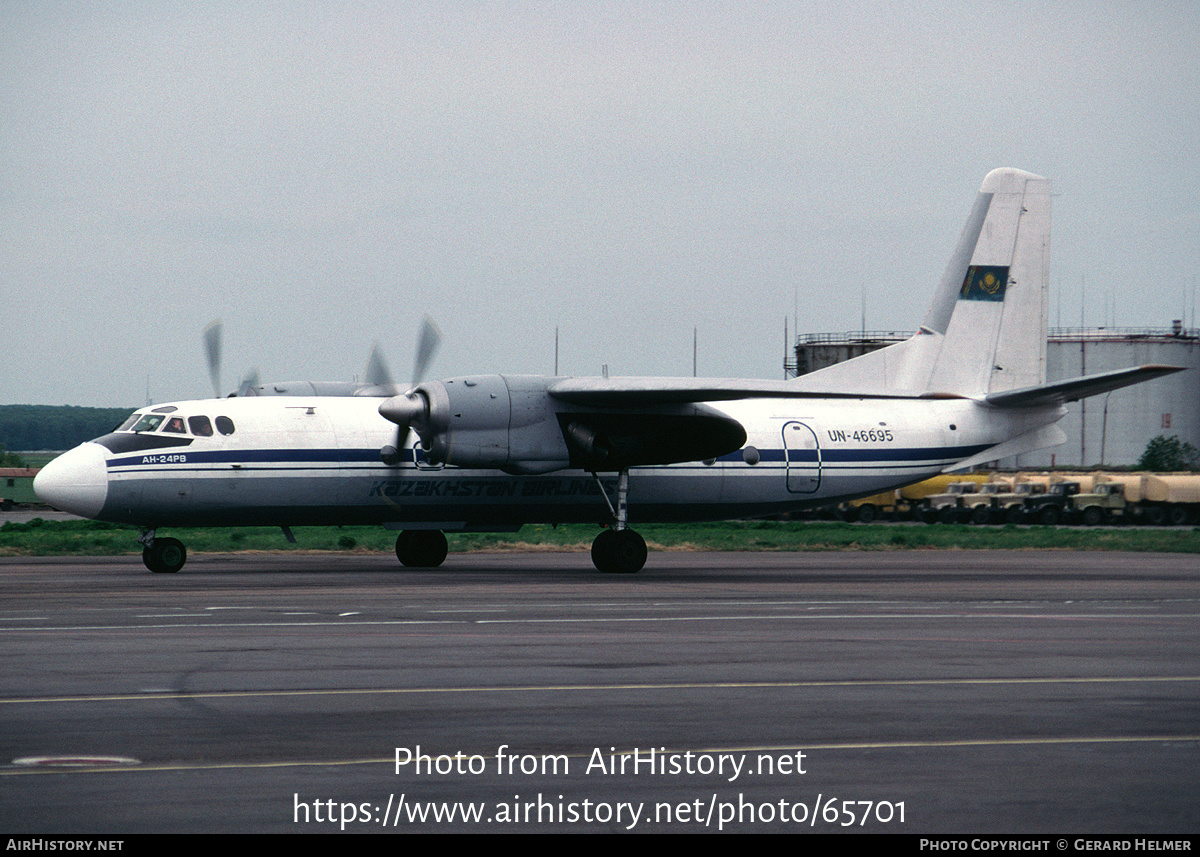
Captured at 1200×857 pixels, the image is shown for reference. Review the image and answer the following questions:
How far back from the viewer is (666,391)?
2520 centimetres

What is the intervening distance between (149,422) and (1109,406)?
2743 inches

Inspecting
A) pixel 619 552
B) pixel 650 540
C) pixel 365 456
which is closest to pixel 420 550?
pixel 365 456

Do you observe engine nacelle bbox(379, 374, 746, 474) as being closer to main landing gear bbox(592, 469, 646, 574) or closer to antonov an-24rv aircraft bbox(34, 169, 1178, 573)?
antonov an-24rv aircraft bbox(34, 169, 1178, 573)

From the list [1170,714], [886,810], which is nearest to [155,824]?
[886,810]

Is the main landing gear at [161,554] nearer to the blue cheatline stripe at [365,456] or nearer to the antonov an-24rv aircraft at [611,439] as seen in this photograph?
the antonov an-24rv aircraft at [611,439]

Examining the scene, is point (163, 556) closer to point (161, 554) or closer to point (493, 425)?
point (161, 554)

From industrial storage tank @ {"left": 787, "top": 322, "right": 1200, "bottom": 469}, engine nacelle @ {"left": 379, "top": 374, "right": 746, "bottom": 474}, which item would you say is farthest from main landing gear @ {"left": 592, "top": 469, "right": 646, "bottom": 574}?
industrial storage tank @ {"left": 787, "top": 322, "right": 1200, "bottom": 469}

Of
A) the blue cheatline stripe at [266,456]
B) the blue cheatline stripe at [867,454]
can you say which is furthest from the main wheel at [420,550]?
the blue cheatline stripe at [867,454]

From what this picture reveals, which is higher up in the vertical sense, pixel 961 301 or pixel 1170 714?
pixel 961 301

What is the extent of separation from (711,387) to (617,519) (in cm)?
380

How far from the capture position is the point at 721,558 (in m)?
32.8

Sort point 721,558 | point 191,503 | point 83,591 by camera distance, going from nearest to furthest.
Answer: point 83,591 < point 191,503 < point 721,558

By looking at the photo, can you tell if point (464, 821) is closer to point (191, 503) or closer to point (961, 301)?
point (191, 503)
